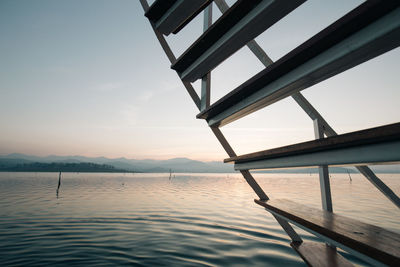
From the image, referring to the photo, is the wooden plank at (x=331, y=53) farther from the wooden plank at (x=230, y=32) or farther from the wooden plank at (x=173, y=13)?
the wooden plank at (x=173, y=13)

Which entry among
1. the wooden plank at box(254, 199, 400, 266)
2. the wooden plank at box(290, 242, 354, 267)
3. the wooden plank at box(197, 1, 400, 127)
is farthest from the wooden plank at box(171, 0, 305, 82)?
the wooden plank at box(290, 242, 354, 267)

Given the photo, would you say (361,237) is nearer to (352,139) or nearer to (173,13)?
(352,139)

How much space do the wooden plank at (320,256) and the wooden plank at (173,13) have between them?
2339mm

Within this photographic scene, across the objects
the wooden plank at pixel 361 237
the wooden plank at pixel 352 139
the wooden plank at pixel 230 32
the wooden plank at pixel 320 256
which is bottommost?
the wooden plank at pixel 320 256

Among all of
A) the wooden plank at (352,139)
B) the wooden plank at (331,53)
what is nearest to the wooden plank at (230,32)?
the wooden plank at (331,53)

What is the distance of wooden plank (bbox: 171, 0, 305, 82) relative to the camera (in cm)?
123

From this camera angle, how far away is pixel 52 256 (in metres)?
4.92

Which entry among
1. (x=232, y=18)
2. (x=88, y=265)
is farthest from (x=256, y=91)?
(x=88, y=265)

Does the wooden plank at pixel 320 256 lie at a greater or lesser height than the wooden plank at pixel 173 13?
lesser

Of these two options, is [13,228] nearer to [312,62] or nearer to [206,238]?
[206,238]

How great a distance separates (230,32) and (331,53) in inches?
30.5

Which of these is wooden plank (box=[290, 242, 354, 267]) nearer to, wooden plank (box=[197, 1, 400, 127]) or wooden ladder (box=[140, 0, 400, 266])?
wooden ladder (box=[140, 0, 400, 266])

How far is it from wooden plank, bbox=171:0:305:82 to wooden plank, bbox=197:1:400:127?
40 centimetres

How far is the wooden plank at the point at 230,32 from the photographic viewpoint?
4.02 ft
